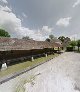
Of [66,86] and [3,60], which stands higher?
[3,60]

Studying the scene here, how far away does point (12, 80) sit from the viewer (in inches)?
458

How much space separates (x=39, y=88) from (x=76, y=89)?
2976 mm

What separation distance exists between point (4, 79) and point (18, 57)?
8.81 m

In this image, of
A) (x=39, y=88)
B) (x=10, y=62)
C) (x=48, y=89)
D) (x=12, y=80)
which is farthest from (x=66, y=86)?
(x=10, y=62)

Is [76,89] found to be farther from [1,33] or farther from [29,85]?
[1,33]

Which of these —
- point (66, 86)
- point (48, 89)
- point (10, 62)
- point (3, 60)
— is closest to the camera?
point (48, 89)

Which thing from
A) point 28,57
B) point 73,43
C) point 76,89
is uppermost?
point 73,43

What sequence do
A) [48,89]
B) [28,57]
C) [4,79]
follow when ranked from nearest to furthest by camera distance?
[48,89]
[4,79]
[28,57]

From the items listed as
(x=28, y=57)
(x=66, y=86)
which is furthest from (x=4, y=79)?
(x=28, y=57)

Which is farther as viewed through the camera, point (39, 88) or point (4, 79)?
point (4, 79)

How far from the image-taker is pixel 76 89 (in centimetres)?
930

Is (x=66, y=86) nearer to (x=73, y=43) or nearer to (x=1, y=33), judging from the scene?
(x=73, y=43)

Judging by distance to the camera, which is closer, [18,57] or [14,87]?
[14,87]

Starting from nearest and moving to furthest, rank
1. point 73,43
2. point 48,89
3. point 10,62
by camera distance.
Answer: point 48,89 < point 10,62 < point 73,43
